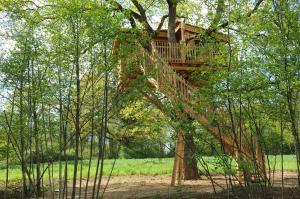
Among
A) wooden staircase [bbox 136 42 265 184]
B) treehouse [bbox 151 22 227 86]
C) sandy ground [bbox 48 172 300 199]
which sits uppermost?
treehouse [bbox 151 22 227 86]

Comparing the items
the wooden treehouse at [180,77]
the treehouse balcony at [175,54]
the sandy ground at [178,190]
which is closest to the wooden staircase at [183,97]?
the wooden treehouse at [180,77]

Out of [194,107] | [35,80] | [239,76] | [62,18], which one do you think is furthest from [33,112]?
[239,76]

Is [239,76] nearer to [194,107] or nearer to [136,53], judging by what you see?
[194,107]

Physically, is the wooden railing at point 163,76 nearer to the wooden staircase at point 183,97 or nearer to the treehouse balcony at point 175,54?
the wooden staircase at point 183,97

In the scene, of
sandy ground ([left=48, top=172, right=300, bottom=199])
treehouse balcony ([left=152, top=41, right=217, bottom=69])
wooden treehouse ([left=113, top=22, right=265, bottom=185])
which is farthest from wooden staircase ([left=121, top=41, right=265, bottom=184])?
treehouse balcony ([left=152, top=41, right=217, bottom=69])

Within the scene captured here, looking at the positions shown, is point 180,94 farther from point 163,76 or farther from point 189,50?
point 189,50

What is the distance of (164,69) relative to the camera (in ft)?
34.2

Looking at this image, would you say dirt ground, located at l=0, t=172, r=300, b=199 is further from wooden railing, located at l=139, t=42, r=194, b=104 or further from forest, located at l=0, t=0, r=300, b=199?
wooden railing, located at l=139, t=42, r=194, b=104

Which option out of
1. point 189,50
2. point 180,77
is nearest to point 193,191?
point 180,77

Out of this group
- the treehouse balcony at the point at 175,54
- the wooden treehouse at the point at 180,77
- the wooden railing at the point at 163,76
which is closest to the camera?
the wooden treehouse at the point at 180,77

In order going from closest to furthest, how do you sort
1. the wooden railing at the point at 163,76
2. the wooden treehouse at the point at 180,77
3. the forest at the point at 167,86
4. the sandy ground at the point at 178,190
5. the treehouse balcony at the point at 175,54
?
the forest at the point at 167,86 < the wooden treehouse at the point at 180,77 < the wooden railing at the point at 163,76 < the sandy ground at the point at 178,190 < the treehouse balcony at the point at 175,54

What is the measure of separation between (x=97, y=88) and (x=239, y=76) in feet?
9.31

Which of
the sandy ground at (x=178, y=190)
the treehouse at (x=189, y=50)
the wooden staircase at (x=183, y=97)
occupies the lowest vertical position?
the sandy ground at (x=178, y=190)

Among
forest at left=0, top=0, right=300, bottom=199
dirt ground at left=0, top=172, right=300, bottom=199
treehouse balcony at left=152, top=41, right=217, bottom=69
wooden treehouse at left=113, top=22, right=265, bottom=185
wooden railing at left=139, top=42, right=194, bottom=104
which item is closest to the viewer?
forest at left=0, top=0, right=300, bottom=199
